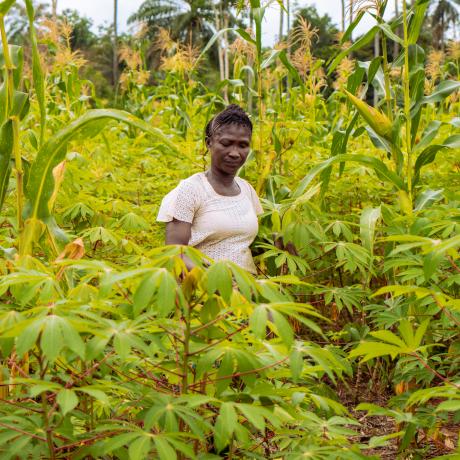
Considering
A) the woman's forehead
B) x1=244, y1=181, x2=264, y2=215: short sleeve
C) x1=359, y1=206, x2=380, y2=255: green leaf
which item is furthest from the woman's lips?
x1=359, y1=206, x2=380, y2=255: green leaf

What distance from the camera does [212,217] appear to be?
2.79m

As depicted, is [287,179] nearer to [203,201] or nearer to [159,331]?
[203,201]

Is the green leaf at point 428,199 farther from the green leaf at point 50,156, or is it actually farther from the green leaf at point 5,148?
the green leaf at point 5,148

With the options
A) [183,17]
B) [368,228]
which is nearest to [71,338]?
[368,228]

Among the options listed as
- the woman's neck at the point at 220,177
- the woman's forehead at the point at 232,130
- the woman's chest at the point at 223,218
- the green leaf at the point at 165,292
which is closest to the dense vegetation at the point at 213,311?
the green leaf at the point at 165,292

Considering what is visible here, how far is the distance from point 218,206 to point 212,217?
6 centimetres

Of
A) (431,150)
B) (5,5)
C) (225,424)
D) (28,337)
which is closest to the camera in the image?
(28,337)

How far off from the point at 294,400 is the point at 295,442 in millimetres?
137

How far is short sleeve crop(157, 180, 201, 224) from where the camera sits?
2.72 meters

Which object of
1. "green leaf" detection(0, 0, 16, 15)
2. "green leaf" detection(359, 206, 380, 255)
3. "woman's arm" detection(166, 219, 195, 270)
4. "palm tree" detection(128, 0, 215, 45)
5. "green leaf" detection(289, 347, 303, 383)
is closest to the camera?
"green leaf" detection(289, 347, 303, 383)

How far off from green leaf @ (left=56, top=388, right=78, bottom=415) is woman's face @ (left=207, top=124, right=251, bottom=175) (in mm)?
1707

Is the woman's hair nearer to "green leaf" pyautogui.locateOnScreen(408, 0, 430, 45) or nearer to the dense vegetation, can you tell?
the dense vegetation

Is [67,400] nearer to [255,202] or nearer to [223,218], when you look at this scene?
[223,218]

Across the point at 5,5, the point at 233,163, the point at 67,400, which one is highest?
the point at 5,5
